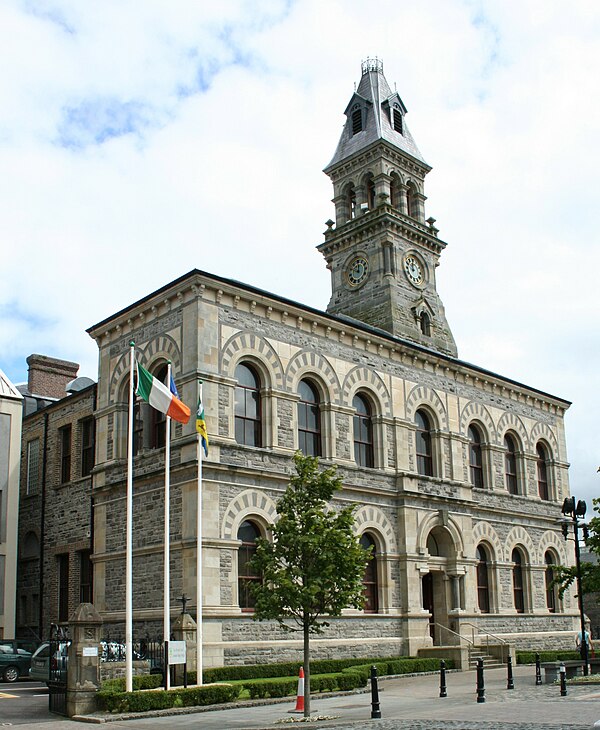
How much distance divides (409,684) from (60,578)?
1504cm

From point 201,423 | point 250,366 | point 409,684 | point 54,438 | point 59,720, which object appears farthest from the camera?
point 54,438

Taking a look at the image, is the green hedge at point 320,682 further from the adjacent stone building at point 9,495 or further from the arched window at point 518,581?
the adjacent stone building at point 9,495

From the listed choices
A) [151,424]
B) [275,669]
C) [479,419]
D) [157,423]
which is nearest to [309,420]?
[157,423]

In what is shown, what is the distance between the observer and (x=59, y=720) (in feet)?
62.4

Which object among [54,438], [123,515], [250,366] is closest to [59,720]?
[123,515]

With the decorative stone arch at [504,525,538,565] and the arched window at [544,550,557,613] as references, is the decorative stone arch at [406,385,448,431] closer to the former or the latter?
the decorative stone arch at [504,525,538,565]

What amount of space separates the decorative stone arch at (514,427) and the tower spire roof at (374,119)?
13.8 m

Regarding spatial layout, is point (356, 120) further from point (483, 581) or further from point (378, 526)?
point (483, 581)

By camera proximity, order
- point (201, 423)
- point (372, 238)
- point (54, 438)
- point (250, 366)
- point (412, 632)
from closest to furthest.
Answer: point (201, 423) → point (250, 366) → point (412, 632) → point (54, 438) → point (372, 238)

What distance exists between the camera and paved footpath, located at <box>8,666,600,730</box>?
1628cm

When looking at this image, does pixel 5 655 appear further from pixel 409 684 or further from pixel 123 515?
pixel 409 684

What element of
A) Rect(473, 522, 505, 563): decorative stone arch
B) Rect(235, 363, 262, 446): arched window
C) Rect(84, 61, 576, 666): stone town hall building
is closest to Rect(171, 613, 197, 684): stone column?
Rect(84, 61, 576, 666): stone town hall building

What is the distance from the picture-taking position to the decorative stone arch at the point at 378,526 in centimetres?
3042

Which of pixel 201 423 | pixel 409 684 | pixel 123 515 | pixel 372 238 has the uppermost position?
pixel 372 238
